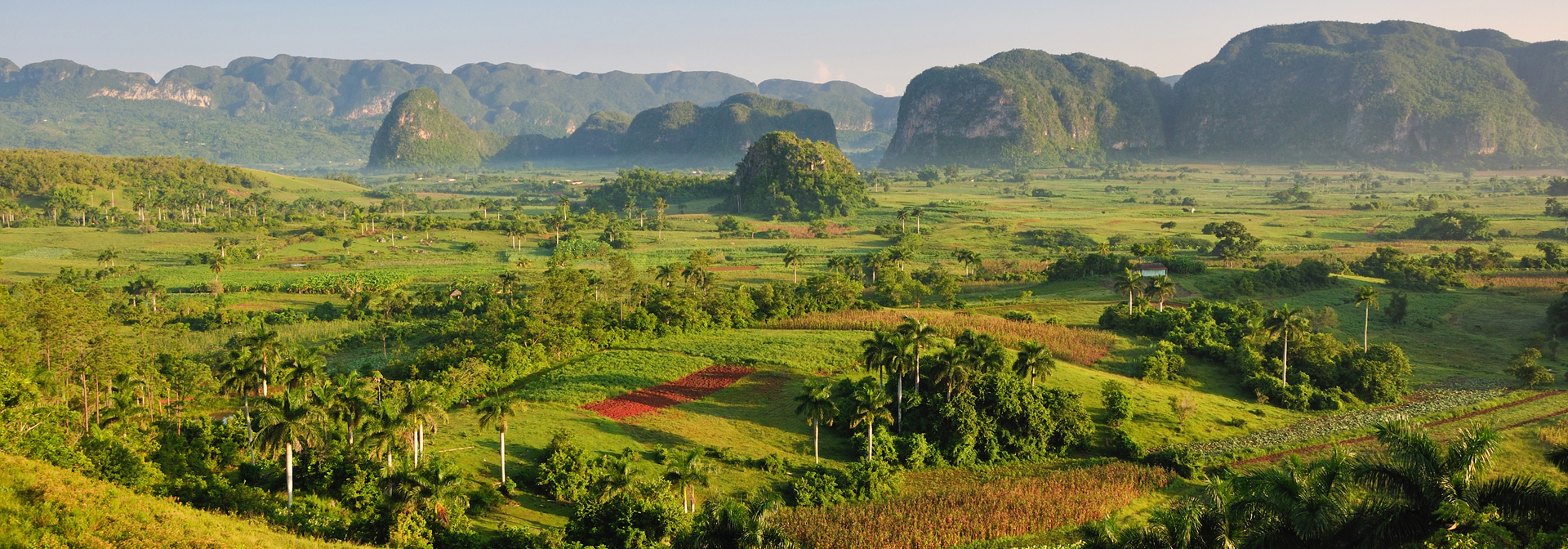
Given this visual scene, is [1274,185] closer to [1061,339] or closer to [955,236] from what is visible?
[955,236]

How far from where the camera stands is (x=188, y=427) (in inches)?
1293

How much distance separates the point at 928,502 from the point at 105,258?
8073 cm

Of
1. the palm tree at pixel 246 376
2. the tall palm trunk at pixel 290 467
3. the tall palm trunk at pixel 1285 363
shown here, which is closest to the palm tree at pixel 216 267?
the palm tree at pixel 246 376

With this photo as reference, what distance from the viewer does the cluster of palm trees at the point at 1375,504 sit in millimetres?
15555

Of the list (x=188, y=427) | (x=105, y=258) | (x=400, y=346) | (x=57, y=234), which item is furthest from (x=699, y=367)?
(x=57, y=234)

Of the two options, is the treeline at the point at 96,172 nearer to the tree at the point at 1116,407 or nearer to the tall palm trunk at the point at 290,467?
the tall palm trunk at the point at 290,467

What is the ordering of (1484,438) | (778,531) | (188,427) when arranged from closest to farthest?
(1484,438), (778,531), (188,427)

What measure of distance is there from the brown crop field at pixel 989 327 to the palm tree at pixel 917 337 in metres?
11.3

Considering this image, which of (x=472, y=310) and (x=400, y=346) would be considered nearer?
(x=400, y=346)

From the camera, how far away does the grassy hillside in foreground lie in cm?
1888

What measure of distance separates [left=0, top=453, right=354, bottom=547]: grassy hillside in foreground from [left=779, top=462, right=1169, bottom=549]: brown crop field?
14745 millimetres

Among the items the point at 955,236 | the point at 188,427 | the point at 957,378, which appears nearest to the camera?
the point at 188,427

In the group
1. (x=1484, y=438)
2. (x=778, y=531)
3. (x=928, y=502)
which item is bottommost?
(x=928, y=502)

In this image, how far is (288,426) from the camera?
27328 mm
